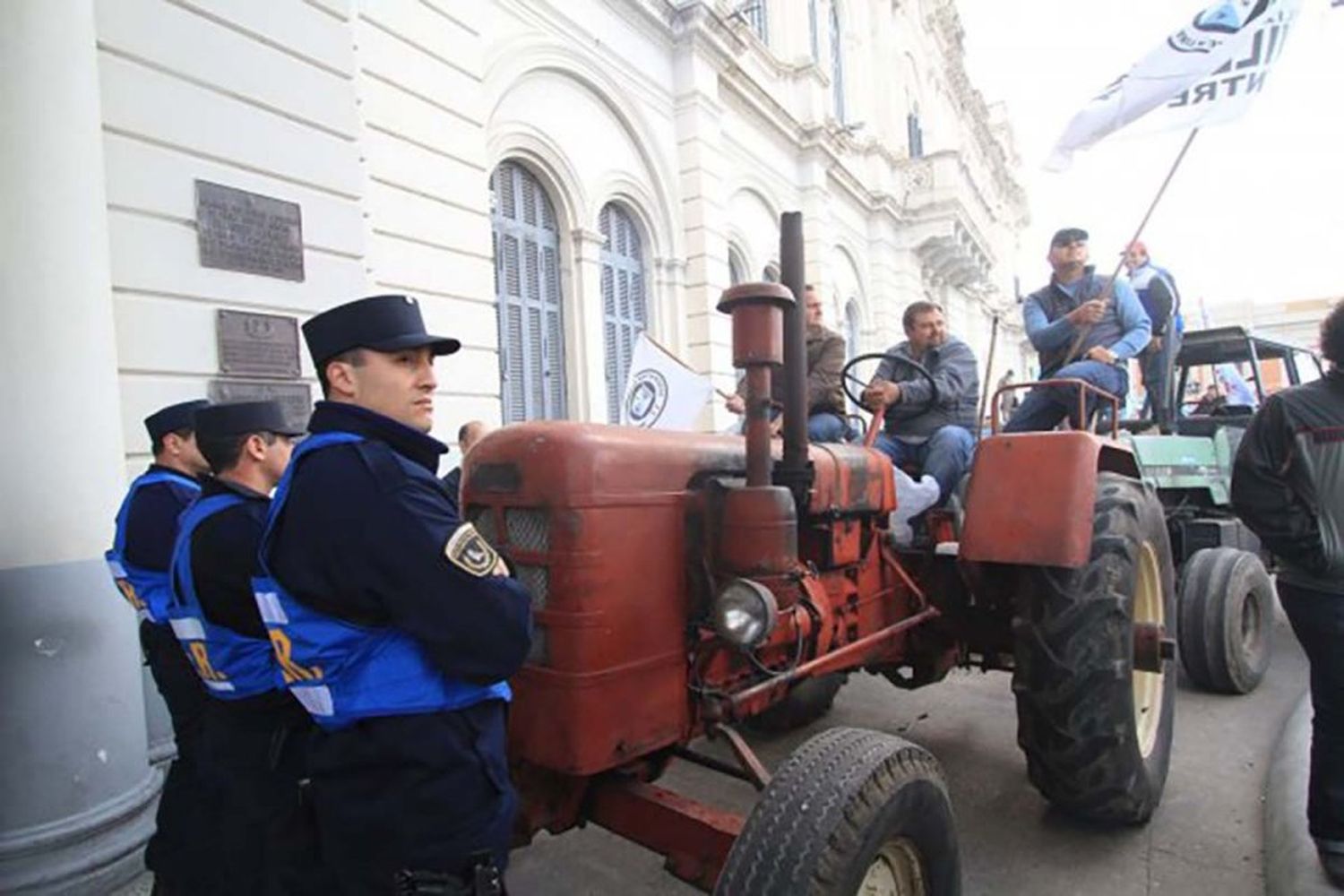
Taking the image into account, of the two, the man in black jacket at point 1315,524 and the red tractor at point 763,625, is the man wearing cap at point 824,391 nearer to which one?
the red tractor at point 763,625

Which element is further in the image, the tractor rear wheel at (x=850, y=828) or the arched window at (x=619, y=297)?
the arched window at (x=619, y=297)

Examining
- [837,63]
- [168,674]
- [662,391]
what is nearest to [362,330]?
[168,674]

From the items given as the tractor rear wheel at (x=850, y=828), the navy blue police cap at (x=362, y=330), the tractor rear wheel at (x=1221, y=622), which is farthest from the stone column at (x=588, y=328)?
the navy blue police cap at (x=362, y=330)

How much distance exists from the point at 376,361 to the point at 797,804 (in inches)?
53.5

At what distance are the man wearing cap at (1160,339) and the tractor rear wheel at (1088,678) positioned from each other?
135 inches

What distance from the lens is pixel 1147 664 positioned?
3045 millimetres

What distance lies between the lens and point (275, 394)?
4660mm

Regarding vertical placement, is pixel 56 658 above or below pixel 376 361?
below

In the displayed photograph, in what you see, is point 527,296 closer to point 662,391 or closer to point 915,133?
point 662,391

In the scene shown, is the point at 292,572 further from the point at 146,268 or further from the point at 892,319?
the point at 892,319

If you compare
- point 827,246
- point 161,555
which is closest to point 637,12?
point 827,246

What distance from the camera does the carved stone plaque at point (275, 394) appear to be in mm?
4418

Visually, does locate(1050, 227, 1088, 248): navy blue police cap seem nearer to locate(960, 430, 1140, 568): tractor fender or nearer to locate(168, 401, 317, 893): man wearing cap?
locate(960, 430, 1140, 568): tractor fender

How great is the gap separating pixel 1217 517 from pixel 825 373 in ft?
11.8
